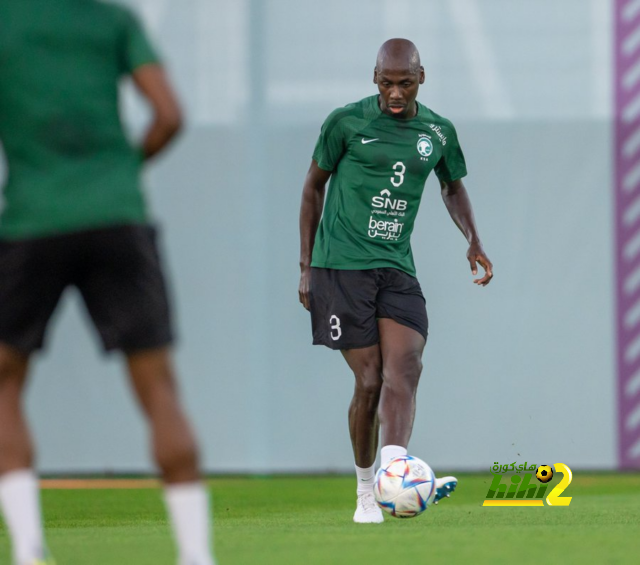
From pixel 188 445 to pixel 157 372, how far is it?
0.67ft

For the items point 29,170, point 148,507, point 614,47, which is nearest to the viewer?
point 29,170

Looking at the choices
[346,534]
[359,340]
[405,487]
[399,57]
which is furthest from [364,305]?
[346,534]

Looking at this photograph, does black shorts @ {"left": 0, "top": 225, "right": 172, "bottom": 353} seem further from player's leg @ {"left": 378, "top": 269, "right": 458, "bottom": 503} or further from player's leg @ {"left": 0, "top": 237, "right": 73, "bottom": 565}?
player's leg @ {"left": 378, "top": 269, "right": 458, "bottom": 503}

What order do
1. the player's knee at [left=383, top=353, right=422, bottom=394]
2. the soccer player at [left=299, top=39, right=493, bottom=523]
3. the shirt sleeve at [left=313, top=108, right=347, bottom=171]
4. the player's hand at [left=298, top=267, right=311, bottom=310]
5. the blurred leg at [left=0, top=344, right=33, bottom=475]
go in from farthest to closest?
the player's hand at [left=298, top=267, right=311, bottom=310]
the shirt sleeve at [left=313, top=108, right=347, bottom=171]
the soccer player at [left=299, top=39, right=493, bottom=523]
the player's knee at [left=383, top=353, right=422, bottom=394]
the blurred leg at [left=0, top=344, right=33, bottom=475]

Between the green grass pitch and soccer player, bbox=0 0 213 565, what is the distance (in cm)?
72

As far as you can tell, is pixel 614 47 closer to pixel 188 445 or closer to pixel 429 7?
pixel 429 7

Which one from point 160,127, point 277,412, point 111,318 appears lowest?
point 277,412

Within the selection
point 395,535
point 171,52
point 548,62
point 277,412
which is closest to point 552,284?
point 548,62

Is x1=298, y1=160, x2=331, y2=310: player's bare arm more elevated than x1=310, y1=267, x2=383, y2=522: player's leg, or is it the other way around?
x1=298, y1=160, x2=331, y2=310: player's bare arm

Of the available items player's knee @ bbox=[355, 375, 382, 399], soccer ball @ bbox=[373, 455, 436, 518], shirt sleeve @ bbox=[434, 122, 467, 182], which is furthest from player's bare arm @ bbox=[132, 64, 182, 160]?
shirt sleeve @ bbox=[434, 122, 467, 182]

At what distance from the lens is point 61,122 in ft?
10.4

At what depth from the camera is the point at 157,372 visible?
10.6ft

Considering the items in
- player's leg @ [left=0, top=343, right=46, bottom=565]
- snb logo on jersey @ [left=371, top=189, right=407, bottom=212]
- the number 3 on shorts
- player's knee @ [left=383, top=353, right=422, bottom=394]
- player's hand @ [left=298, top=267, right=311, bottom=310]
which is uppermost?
snb logo on jersey @ [left=371, top=189, right=407, bottom=212]

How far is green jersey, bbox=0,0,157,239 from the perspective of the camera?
316 cm
